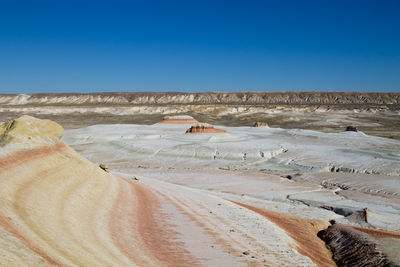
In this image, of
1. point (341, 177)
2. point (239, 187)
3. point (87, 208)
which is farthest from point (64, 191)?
point (341, 177)

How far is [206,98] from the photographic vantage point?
643ft

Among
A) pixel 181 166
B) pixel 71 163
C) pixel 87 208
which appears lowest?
pixel 181 166

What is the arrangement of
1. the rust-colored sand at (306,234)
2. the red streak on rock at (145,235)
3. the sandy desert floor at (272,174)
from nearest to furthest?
the red streak on rock at (145,235), the rust-colored sand at (306,234), the sandy desert floor at (272,174)

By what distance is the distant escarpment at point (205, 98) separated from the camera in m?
180

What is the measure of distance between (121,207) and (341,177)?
17.3 metres

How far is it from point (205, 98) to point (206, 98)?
533 millimetres

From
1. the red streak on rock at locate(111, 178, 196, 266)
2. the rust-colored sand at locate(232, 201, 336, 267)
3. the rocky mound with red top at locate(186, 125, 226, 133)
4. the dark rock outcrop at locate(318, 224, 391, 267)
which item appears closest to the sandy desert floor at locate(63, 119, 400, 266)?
the rust-colored sand at locate(232, 201, 336, 267)

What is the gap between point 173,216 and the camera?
10.5m

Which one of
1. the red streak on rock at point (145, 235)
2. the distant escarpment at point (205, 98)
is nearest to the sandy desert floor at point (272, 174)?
the red streak on rock at point (145, 235)

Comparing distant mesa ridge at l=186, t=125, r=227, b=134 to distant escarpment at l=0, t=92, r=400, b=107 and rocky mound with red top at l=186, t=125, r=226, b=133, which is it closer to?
rocky mound with red top at l=186, t=125, r=226, b=133

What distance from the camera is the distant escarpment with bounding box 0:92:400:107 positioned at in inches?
7067

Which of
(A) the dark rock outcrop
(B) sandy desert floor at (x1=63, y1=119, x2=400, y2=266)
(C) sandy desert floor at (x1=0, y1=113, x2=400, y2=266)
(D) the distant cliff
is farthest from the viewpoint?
(D) the distant cliff

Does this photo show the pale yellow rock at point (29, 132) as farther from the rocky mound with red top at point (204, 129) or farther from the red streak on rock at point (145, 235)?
the rocky mound with red top at point (204, 129)

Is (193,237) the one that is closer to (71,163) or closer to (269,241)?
(269,241)
